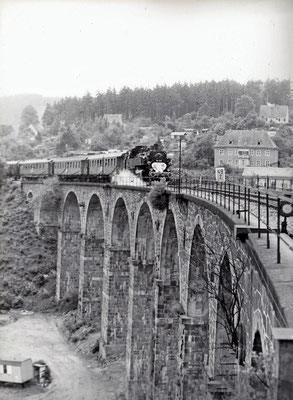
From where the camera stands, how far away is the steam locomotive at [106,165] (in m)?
25.3

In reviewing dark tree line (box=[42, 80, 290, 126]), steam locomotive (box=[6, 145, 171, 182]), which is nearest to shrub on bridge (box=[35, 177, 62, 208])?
steam locomotive (box=[6, 145, 171, 182])

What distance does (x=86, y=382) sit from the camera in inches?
818

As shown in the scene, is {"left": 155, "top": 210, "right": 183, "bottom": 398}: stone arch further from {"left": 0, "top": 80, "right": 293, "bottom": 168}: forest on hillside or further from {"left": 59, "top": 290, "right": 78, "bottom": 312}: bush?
{"left": 59, "top": 290, "right": 78, "bottom": 312}: bush

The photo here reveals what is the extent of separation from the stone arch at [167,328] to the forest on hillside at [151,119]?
6.69 m

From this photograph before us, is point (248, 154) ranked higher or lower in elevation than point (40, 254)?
higher

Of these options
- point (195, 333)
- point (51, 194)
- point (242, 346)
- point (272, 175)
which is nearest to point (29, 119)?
point (51, 194)

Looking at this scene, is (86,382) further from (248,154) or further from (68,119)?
(68,119)

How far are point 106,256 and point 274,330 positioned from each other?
20.9 meters

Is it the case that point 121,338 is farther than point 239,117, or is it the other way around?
point 239,117

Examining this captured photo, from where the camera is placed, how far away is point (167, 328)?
56.1ft

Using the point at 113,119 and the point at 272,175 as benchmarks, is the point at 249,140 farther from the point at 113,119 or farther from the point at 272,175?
the point at 113,119

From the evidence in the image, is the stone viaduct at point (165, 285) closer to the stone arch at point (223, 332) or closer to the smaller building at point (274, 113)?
the stone arch at point (223, 332)

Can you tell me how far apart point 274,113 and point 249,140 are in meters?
7.19

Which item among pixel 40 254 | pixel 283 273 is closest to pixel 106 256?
pixel 40 254
